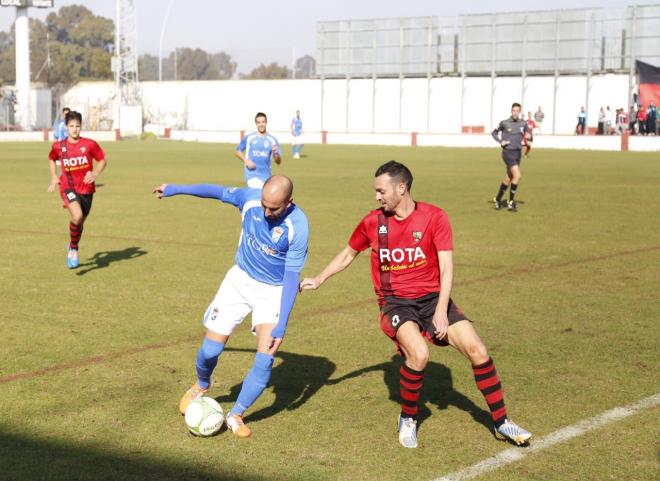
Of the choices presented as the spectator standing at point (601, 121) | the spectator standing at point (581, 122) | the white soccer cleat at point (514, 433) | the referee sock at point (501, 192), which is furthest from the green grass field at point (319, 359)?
the spectator standing at point (581, 122)

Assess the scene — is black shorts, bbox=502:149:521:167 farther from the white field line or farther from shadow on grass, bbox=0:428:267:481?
shadow on grass, bbox=0:428:267:481

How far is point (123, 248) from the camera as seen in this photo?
1554 cm

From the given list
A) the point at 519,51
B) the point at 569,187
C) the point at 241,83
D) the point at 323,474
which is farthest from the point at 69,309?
the point at 241,83

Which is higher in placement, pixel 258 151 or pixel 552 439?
pixel 258 151

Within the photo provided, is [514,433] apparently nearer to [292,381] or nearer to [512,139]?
[292,381]

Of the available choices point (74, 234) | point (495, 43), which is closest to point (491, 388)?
point (74, 234)

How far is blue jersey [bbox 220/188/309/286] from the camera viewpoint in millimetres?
6660

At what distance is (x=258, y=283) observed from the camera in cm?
688

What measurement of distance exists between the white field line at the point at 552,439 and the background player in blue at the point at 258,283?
160 cm

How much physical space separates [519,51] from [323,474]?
6627 cm

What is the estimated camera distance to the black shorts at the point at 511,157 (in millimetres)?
22188

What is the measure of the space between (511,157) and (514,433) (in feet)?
54.5

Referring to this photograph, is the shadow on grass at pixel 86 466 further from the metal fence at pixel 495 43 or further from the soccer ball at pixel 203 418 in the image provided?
the metal fence at pixel 495 43

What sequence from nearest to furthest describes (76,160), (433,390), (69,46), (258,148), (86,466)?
(86,466)
(433,390)
(76,160)
(258,148)
(69,46)
